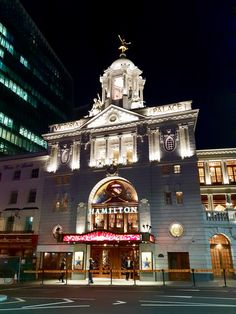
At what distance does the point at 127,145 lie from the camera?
37.9 meters

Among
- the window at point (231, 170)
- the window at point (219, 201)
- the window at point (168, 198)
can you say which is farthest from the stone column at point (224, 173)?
the window at point (168, 198)

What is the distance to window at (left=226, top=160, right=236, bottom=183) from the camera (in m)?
36.4

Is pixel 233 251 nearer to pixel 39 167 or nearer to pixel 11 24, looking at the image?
pixel 39 167

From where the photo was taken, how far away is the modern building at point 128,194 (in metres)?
30.9

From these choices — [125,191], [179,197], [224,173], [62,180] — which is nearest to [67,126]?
[62,180]

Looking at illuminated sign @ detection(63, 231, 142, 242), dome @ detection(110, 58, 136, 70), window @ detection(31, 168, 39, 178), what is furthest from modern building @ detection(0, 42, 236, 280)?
dome @ detection(110, 58, 136, 70)

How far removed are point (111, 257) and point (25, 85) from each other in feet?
183

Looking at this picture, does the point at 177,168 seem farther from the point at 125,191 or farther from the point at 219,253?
the point at 219,253

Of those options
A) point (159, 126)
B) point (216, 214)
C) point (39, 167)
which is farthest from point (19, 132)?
point (216, 214)

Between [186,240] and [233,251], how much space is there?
5061 mm

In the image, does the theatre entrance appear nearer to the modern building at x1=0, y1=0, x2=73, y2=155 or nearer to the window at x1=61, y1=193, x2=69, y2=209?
the window at x1=61, y1=193, x2=69, y2=209

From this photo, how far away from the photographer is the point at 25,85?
73750mm

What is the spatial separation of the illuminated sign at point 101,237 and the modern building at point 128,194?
0.10 m

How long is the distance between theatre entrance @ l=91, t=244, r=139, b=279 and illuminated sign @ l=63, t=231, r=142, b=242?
347cm
